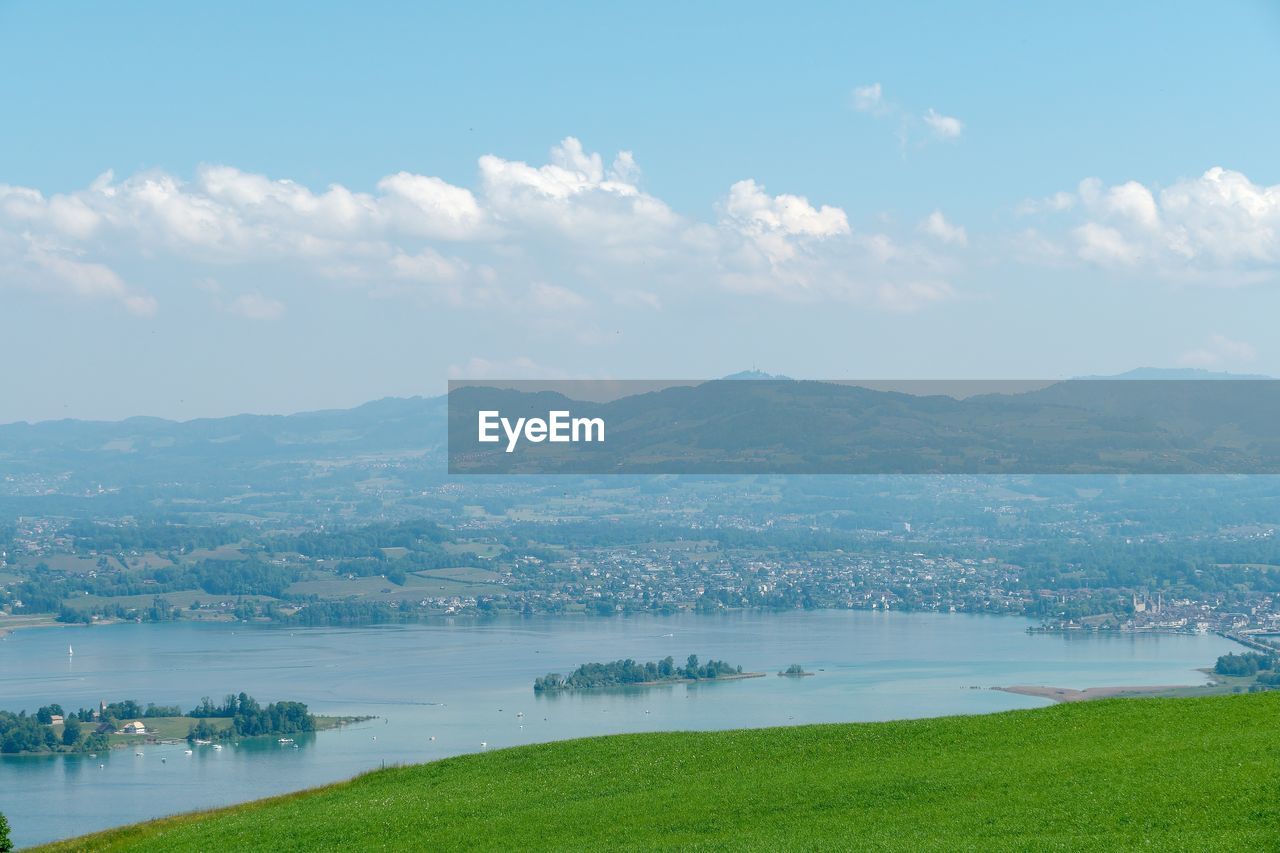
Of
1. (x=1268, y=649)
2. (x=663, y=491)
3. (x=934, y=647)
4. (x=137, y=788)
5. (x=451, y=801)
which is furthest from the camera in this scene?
(x=663, y=491)

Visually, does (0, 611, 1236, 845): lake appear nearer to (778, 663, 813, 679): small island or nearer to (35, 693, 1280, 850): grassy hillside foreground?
(778, 663, 813, 679): small island

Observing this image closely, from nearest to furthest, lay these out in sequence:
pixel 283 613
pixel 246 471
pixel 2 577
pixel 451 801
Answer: pixel 451 801, pixel 283 613, pixel 2 577, pixel 246 471

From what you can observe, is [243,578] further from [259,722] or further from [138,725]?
[259,722]

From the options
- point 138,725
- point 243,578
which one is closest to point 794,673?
point 138,725

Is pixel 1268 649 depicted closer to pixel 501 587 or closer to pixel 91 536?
pixel 501 587

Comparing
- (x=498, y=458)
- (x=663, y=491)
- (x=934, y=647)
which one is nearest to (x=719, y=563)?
(x=934, y=647)

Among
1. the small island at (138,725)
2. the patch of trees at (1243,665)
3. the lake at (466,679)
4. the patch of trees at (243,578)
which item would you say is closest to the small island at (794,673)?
the lake at (466,679)
